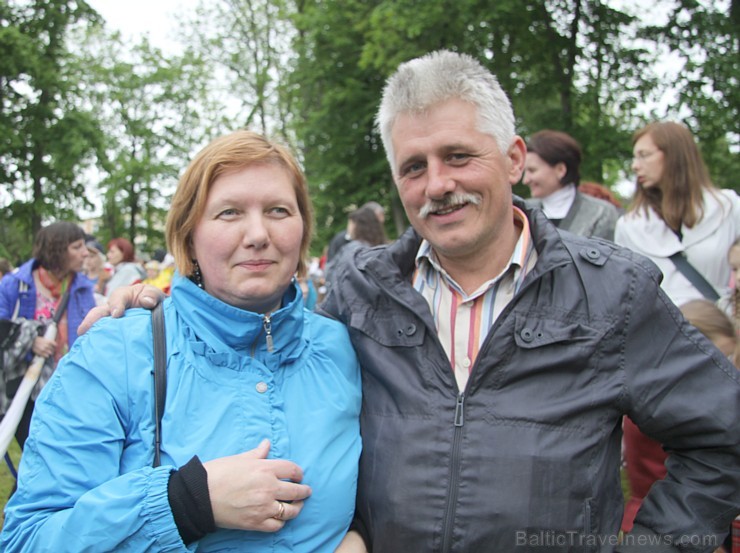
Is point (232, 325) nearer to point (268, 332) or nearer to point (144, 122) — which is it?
point (268, 332)

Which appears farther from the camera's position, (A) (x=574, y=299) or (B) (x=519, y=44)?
(B) (x=519, y=44)

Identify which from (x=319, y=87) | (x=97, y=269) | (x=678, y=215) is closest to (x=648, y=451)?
(x=678, y=215)

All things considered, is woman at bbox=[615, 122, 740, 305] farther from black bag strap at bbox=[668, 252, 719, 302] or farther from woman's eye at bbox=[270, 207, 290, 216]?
woman's eye at bbox=[270, 207, 290, 216]

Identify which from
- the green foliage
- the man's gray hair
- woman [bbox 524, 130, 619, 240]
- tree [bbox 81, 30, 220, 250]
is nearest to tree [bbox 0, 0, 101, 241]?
the green foliage

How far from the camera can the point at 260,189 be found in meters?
2.02

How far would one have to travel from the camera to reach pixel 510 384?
1.93 m

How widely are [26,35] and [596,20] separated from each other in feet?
46.0

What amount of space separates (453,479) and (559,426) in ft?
1.08

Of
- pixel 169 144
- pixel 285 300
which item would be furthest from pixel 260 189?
pixel 169 144

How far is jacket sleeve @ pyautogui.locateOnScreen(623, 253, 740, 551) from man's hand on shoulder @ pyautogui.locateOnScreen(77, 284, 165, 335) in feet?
4.62

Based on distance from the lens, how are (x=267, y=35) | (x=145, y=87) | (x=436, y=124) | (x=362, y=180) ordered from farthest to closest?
1. (x=145, y=87)
2. (x=267, y=35)
3. (x=362, y=180)
4. (x=436, y=124)

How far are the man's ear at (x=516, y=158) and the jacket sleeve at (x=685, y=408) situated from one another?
19.8 inches

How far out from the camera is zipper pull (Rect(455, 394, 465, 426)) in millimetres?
1906

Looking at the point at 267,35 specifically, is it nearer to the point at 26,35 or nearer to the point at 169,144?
the point at 169,144
